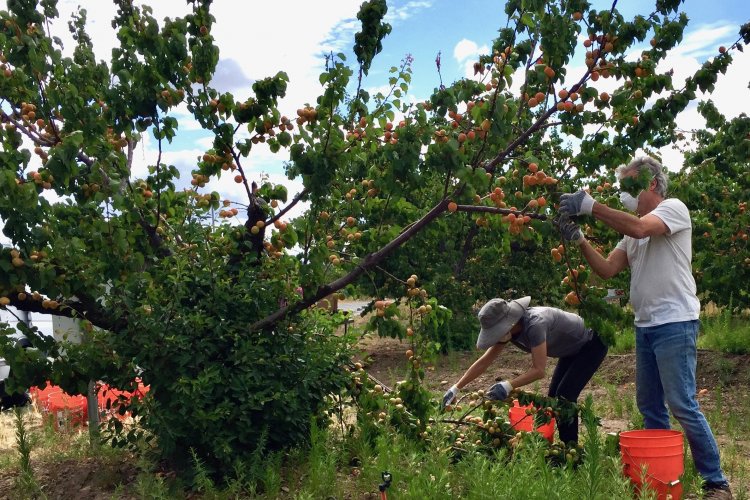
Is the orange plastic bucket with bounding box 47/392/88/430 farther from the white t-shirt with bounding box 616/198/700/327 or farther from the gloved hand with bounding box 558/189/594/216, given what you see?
the white t-shirt with bounding box 616/198/700/327

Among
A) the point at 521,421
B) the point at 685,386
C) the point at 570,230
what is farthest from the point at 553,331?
the point at 570,230

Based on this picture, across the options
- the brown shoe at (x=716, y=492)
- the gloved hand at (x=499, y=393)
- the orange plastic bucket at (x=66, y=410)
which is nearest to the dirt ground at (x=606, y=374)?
the gloved hand at (x=499, y=393)

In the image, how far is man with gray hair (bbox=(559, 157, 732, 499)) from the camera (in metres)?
4.20

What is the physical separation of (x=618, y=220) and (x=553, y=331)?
132cm

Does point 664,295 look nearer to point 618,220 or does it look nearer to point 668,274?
point 668,274

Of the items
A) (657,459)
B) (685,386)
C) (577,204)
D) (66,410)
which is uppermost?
(577,204)

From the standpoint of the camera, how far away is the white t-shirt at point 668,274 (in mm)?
4320

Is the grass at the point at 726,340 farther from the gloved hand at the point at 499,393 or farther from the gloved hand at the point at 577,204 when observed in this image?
the gloved hand at the point at 577,204

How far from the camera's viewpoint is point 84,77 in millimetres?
5055

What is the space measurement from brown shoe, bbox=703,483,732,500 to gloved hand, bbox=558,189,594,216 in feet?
5.77

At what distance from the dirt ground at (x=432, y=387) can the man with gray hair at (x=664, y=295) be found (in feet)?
5.84

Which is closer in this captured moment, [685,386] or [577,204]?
[577,204]

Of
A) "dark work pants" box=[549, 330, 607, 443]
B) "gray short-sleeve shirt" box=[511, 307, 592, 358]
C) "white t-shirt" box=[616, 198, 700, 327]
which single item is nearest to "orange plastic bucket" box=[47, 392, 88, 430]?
"gray short-sleeve shirt" box=[511, 307, 592, 358]

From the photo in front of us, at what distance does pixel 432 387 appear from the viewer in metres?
9.83
